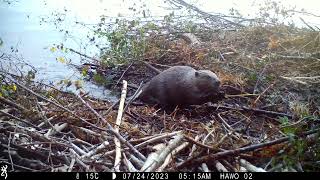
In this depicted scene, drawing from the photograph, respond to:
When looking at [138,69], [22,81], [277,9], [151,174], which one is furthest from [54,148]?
[277,9]

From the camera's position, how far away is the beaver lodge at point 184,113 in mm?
2574

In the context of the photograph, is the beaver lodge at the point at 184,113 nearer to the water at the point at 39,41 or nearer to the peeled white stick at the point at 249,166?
the peeled white stick at the point at 249,166

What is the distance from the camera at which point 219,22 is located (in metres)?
7.22

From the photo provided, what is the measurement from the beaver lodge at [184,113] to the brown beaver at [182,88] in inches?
4.4

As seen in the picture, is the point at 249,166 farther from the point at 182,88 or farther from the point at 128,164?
the point at 182,88

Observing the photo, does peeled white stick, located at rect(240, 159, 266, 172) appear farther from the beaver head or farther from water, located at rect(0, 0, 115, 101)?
water, located at rect(0, 0, 115, 101)

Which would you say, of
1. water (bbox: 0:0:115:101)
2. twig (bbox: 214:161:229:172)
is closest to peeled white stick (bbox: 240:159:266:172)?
twig (bbox: 214:161:229:172)

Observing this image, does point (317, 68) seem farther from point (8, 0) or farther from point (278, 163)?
point (8, 0)

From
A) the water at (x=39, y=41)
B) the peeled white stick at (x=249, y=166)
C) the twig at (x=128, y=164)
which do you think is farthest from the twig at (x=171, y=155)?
the water at (x=39, y=41)

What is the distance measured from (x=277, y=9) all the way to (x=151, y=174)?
19.1 ft

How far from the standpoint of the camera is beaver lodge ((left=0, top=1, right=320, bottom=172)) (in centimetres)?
257

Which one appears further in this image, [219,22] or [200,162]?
[219,22]

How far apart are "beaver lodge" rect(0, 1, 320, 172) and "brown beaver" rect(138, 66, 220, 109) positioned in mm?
112

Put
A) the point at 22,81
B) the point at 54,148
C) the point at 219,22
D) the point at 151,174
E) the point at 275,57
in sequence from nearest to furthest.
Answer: the point at 151,174
the point at 54,148
the point at 22,81
the point at 275,57
the point at 219,22
